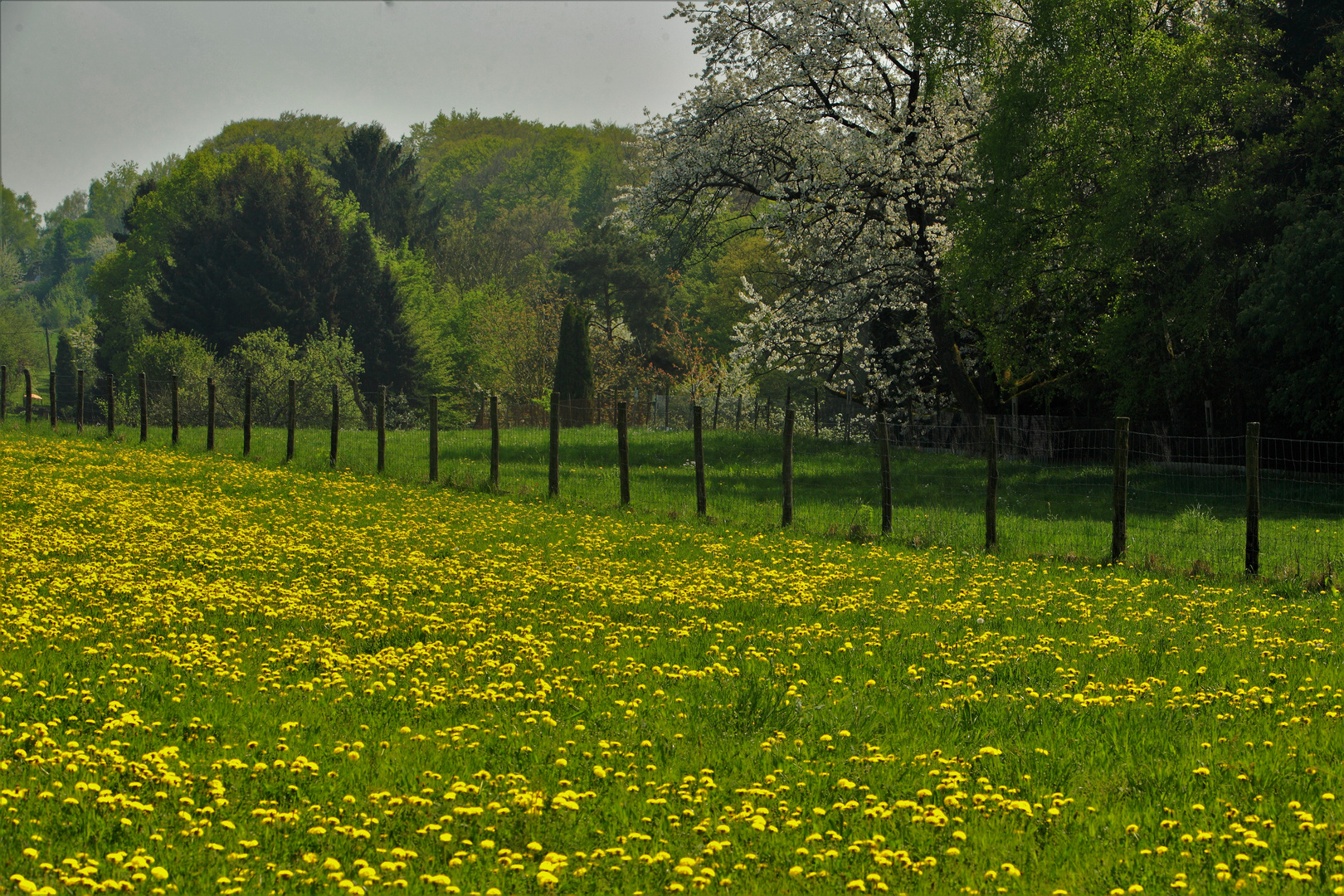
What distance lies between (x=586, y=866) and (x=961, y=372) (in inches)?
1332

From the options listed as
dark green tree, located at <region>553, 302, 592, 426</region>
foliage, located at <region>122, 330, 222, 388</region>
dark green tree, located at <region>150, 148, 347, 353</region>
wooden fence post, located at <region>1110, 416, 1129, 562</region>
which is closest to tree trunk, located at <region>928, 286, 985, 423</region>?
wooden fence post, located at <region>1110, 416, 1129, 562</region>

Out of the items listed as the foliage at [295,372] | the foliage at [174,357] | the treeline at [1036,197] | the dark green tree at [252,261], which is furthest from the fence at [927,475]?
the dark green tree at [252,261]

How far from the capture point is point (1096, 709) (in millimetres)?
8734

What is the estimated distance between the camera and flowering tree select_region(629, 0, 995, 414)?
35.4m

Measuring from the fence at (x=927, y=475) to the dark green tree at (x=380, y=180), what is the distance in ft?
174

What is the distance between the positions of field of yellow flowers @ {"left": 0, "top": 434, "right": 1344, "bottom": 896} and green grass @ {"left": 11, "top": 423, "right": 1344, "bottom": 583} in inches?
178

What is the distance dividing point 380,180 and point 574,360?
145 ft

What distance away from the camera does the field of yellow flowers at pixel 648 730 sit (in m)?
5.89

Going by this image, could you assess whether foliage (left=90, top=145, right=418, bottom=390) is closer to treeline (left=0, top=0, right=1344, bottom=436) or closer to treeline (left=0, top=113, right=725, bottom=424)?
treeline (left=0, top=113, right=725, bottom=424)

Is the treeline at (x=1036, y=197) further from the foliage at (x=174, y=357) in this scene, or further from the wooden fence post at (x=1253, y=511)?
the foliage at (x=174, y=357)

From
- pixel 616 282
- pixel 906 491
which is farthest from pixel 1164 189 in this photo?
pixel 616 282

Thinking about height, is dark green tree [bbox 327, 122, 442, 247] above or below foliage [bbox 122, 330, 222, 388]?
above

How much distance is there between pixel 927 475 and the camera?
3238 centimetres

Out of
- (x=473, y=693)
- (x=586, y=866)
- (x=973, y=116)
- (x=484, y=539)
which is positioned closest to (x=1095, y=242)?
(x=973, y=116)
